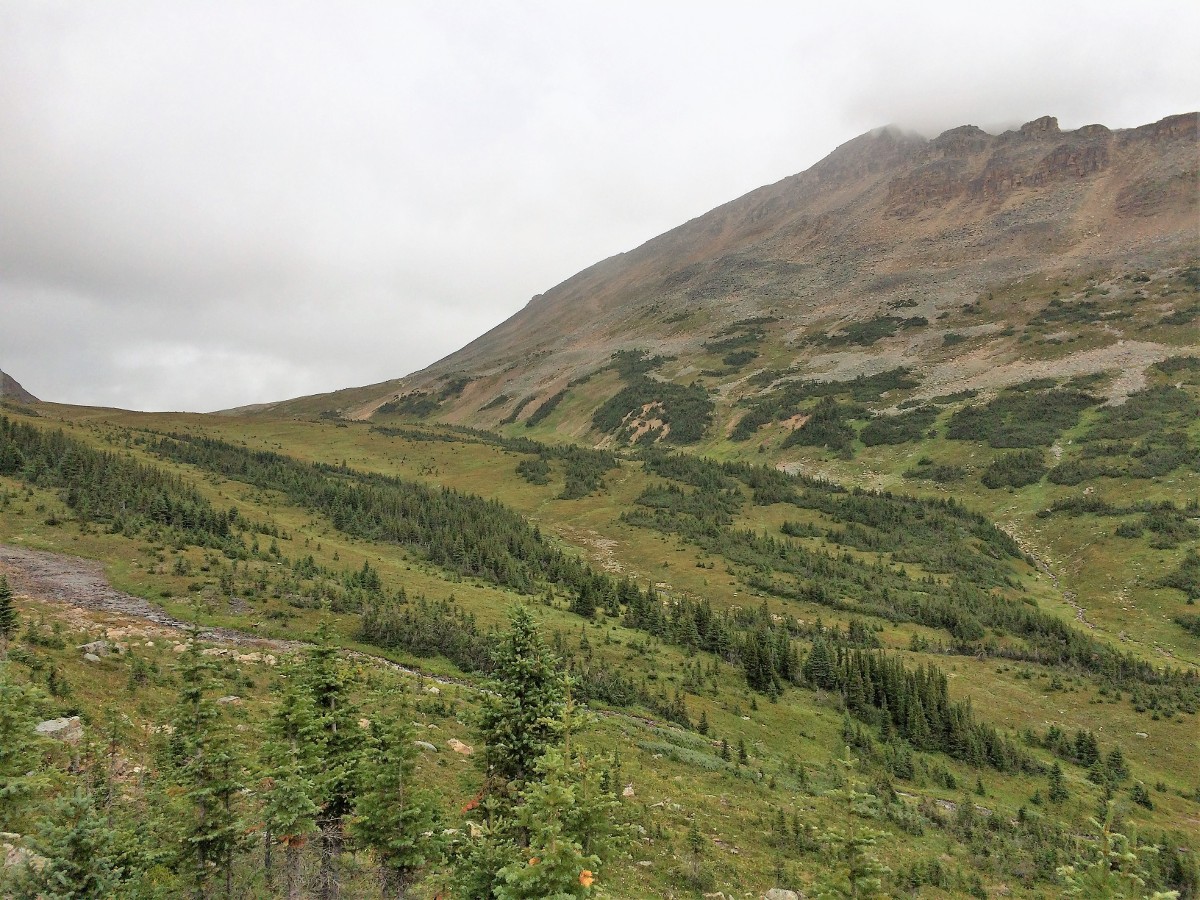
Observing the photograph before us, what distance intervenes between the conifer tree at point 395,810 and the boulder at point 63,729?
6821 millimetres

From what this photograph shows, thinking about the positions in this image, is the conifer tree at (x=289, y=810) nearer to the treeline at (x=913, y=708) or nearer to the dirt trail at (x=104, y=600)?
the dirt trail at (x=104, y=600)

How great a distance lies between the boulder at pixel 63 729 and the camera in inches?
476

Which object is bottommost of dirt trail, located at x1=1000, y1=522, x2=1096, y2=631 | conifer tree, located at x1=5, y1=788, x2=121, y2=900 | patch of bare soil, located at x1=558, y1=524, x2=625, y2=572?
dirt trail, located at x1=1000, y1=522, x2=1096, y2=631

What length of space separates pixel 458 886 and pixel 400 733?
2.36m

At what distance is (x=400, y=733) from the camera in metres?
9.89

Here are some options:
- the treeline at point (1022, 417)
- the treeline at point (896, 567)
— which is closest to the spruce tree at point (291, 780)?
the treeline at point (896, 567)

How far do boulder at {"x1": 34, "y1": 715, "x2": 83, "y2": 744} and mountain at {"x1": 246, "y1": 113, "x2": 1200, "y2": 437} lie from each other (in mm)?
113826

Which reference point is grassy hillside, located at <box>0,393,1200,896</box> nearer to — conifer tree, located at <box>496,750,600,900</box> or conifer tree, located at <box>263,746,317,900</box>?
conifer tree, located at <box>263,746,317,900</box>

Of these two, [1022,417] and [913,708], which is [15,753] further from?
[1022,417]

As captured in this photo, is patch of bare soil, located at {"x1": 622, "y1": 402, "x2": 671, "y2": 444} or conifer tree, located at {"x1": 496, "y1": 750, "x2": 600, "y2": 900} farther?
patch of bare soil, located at {"x1": 622, "y1": 402, "x2": 671, "y2": 444}

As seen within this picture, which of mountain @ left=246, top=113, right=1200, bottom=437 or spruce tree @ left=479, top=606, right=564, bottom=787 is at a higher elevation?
mountain @ left=246, top=113, right=1200, bottom=437

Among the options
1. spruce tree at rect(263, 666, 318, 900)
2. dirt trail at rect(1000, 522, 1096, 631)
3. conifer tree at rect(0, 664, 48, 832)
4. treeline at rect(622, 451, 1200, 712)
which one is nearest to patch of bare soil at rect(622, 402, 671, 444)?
treeline at rect(622, 451, 1200, 712)

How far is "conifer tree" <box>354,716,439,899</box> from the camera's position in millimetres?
9695

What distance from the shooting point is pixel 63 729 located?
12.4 meters
